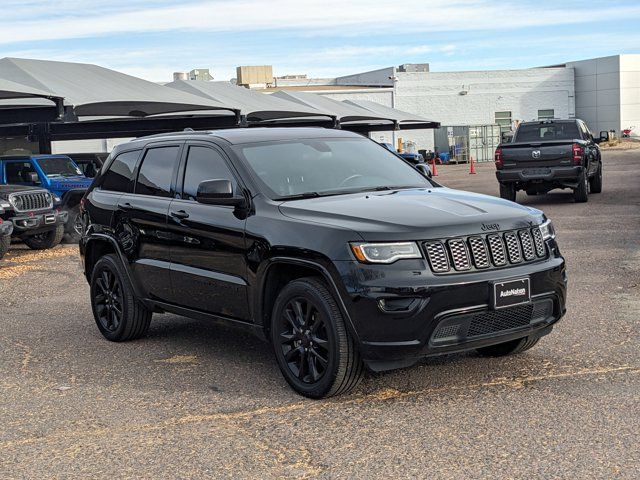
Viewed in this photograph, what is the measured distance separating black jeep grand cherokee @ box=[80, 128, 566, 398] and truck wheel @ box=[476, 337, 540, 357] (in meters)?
0.01

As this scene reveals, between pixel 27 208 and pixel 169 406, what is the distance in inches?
434

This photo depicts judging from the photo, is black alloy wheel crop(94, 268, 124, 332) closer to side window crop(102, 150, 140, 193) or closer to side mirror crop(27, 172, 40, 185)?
side window crop(102, 150, 140, 193)

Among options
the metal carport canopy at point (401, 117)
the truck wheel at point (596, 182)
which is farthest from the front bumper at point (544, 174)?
the metal carport canopy at point (401, 117)

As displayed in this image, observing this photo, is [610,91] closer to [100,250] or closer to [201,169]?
[100,250]

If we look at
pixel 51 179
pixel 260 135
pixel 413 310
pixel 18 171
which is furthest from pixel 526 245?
pixel 18 171

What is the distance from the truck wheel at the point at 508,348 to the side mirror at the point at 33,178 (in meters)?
12.6

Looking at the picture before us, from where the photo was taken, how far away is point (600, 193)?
78.9 ft

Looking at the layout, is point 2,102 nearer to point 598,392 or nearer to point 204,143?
point 204,143

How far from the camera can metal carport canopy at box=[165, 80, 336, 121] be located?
1054 inches

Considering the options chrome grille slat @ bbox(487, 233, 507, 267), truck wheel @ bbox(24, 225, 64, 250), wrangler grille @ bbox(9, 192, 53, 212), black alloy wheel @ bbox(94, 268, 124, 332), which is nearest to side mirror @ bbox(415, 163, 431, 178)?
chrome grille slat @ bbox(487, 233, 507, 267)

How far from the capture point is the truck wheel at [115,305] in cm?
798

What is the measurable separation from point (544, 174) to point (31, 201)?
10553 millimetres

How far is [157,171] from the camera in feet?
25.3

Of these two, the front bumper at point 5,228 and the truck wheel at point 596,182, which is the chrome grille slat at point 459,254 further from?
the truck wheel at point 596,182
